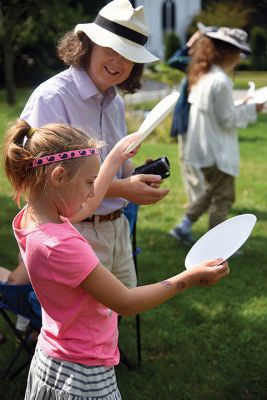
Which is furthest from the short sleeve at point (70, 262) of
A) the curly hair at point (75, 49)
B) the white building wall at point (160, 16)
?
the white building wall at point (160, 16)

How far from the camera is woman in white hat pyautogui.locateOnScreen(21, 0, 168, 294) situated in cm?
258

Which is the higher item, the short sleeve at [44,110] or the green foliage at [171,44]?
the short sleeve at [44,110]

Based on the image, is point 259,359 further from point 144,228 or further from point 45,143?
point 144,228

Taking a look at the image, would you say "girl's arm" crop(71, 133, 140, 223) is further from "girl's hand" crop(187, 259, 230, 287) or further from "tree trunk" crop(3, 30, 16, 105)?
"tree trunk" crop(3, 30, 16, 105)

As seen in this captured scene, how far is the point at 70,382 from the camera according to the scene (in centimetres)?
193

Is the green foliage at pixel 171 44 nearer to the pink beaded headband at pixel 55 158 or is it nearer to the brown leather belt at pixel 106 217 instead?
the brown leather belt at pixel 106 217

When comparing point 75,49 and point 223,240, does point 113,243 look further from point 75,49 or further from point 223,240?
point 223,240

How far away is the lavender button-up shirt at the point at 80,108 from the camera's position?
100 inches

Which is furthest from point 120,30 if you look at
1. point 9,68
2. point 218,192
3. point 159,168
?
point 9,68

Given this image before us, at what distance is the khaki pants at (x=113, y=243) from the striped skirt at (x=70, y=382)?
0.91 metres

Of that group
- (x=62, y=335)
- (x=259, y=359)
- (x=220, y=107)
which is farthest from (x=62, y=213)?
(x=220, y=107)

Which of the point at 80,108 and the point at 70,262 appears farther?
the point at 80,108

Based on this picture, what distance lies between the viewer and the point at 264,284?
465 cm

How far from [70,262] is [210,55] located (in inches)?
150
